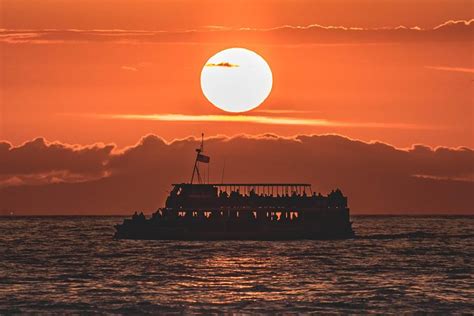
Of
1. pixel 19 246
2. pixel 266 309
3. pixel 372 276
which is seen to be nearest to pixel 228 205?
pixel 19 246

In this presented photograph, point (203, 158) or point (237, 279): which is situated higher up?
point (203, 158)

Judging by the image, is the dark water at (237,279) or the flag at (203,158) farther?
the flag at (203,158)

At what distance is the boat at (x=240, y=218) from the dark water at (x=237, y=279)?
1.93 m

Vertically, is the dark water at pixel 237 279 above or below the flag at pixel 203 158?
below

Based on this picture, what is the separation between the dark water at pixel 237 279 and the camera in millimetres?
59656

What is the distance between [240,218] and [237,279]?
46.5m

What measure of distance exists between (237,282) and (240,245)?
168ft

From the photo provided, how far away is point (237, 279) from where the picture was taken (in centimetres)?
7562

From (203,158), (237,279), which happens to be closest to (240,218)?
(203,158)

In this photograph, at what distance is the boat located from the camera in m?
120

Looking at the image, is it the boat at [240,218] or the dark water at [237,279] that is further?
the boat at [240,218]

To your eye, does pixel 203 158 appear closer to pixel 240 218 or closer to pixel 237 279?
pixel 240 218

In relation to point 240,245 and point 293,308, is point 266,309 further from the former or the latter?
point 240,245

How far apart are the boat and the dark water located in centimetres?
193
